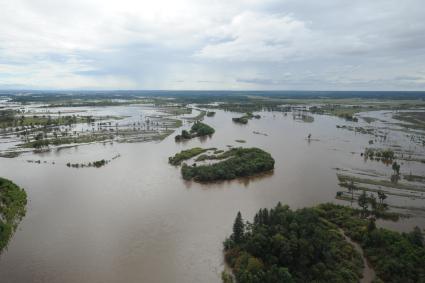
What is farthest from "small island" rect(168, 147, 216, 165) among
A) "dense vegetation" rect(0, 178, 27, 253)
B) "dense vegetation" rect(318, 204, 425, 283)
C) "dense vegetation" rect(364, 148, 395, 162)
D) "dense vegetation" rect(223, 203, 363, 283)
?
"dense vegetation" rect(364, 148, 395, 162)

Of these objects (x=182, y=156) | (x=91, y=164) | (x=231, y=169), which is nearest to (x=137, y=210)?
(x=231, y=169)

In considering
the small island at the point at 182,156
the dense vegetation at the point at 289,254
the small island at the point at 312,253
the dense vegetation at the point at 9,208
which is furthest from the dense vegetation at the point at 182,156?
the dense vegetation at the point at 289,254

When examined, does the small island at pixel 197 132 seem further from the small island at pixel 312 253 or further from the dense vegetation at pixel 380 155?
the small island at pixel 312 253

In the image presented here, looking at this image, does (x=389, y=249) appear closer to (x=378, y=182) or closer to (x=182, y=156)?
(x=378, y=182)

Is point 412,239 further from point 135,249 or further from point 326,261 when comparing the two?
point 135,249

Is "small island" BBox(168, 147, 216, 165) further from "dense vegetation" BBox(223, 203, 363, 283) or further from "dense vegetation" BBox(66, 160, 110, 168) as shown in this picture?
"dense vegetation" BBox(223, 203, 363, 283)

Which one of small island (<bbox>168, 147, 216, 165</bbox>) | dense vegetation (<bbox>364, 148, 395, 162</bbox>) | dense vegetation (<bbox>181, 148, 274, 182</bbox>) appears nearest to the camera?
dense vegetation (<bbox>181, 148, 274, 182</bbox>)
